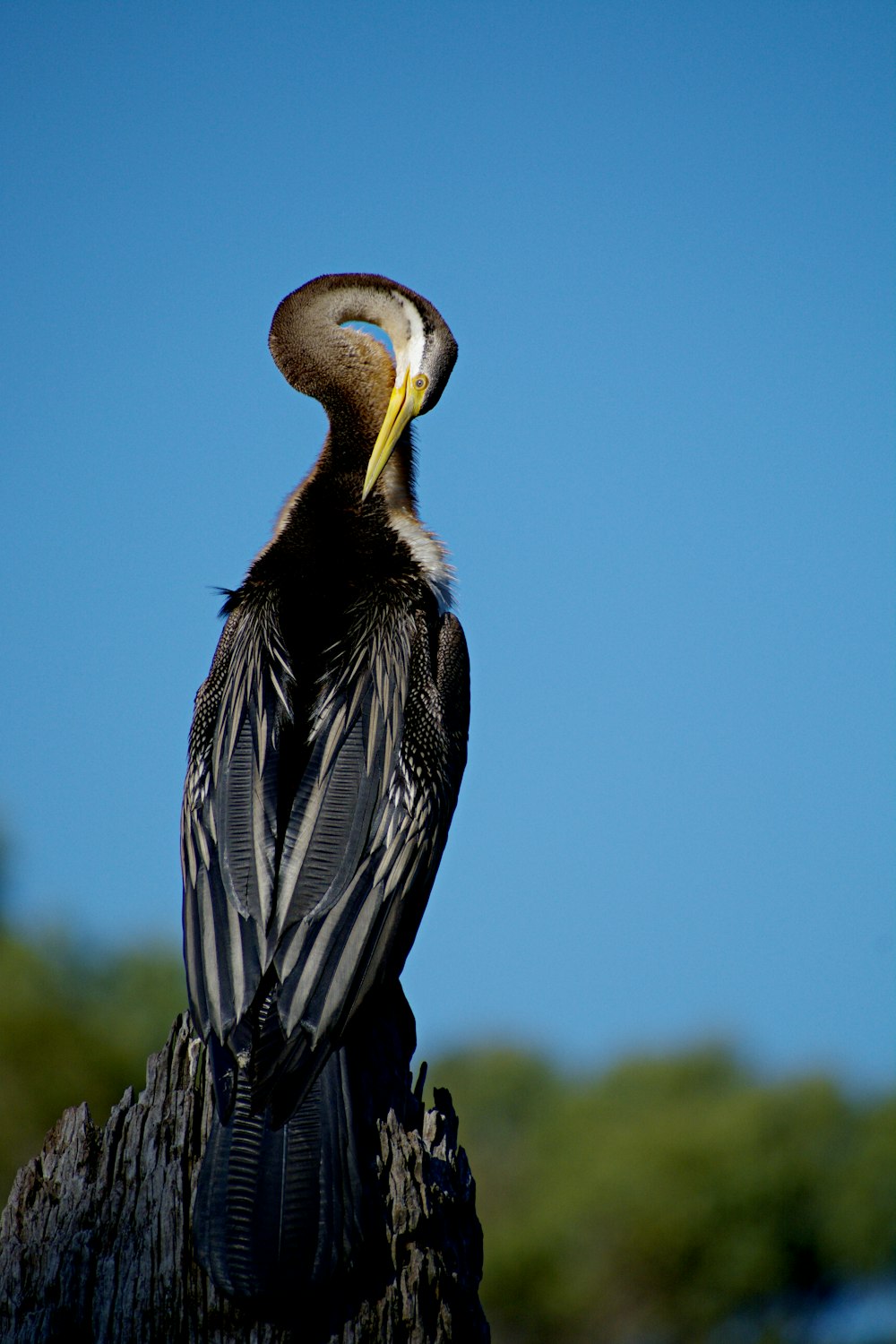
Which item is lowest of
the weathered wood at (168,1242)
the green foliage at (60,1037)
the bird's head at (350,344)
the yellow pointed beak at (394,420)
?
the weathered wood at (168,1242)

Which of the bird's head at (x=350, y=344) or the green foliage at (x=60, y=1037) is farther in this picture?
the green foliage at (x=60, y=1037)

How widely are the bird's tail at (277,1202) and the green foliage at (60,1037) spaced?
47.5ft

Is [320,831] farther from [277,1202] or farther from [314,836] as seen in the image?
[277,1202]

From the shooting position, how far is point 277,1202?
330 cm

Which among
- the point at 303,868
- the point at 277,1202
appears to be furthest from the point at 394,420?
the point at 277,1202

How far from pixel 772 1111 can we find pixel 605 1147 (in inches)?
142

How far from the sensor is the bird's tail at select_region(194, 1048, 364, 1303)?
3.21 m

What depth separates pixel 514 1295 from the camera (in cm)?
2541

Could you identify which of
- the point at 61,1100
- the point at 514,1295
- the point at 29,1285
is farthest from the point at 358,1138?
the point at 514,1295

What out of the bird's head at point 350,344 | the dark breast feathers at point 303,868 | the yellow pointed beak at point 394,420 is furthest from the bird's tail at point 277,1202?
the bird's head at point 350,344

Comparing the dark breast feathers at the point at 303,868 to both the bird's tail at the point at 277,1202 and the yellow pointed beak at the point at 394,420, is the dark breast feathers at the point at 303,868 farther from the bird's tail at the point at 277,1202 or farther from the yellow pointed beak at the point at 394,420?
the yellow pointed beak at the point at 394,420

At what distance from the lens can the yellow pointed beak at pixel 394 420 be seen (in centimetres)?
585

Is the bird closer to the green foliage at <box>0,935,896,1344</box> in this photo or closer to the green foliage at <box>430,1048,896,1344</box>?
the green foliage at <box>0,935,896,1344</box>

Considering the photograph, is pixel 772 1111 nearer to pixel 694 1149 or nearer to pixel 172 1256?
pixel 694 1149
